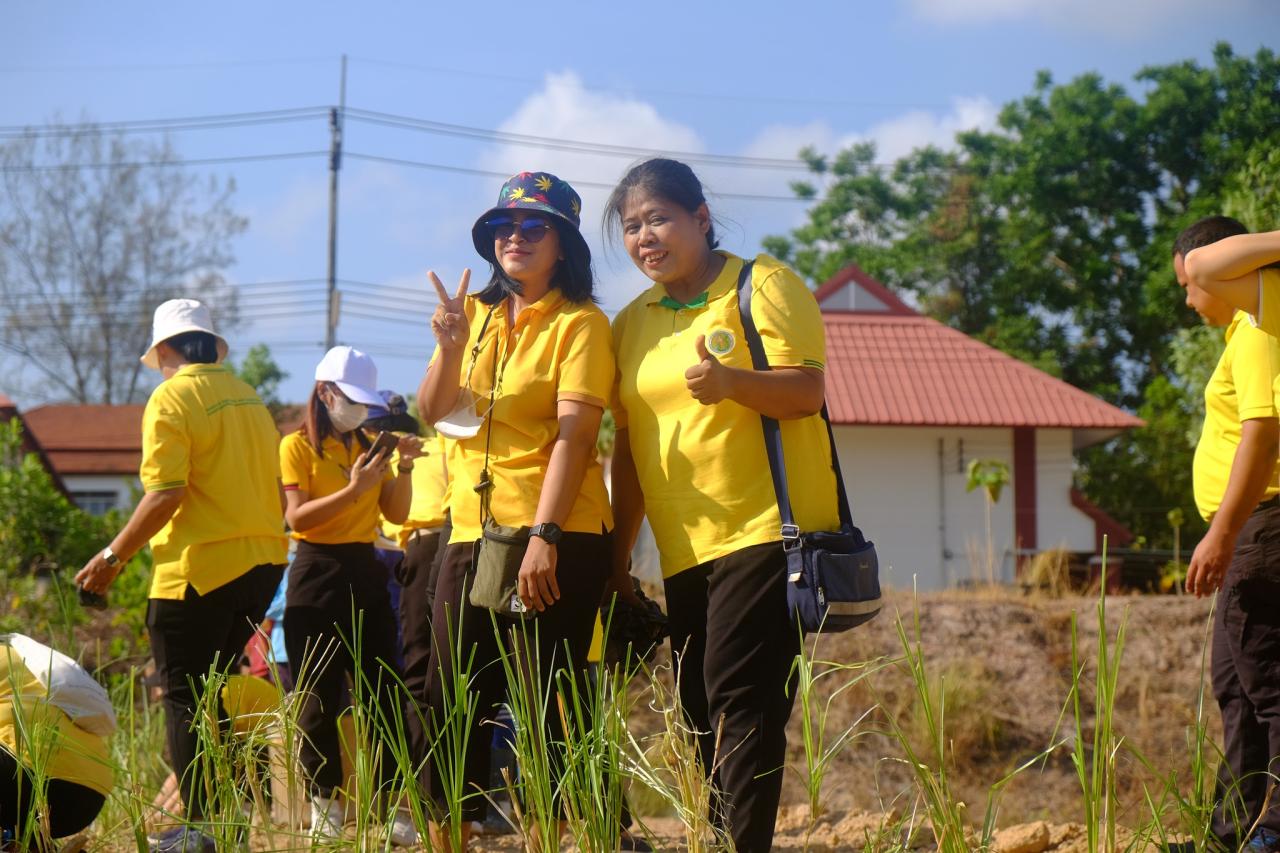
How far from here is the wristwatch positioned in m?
3.41

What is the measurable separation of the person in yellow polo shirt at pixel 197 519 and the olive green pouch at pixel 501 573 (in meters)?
1.22

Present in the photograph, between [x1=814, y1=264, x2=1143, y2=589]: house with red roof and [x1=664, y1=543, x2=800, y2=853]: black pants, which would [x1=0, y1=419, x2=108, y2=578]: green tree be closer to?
[x1=664, y1=543, x2=800, y2=853]: black pants

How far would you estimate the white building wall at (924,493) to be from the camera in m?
20.7

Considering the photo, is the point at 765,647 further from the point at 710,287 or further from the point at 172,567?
the point at 172,567

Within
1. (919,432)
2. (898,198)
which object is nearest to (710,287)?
(919,432)

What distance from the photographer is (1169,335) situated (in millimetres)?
32562

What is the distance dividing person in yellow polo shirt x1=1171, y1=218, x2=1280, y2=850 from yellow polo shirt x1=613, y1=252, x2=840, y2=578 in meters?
1.08

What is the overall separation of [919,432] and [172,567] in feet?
57.7

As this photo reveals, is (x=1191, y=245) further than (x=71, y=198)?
No

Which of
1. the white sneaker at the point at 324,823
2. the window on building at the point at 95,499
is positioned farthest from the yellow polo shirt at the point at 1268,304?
the window on building at the point at 95,499

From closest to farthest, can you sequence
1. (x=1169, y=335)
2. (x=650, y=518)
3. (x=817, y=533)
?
1. (x=817, y=533)
2. (x=650, y=518)
3. (x=1169, y=335)

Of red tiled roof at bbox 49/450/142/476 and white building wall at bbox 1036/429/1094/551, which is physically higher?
red tiled roof at bbox 49/450/142/476

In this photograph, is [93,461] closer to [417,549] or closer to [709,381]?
[417,549]

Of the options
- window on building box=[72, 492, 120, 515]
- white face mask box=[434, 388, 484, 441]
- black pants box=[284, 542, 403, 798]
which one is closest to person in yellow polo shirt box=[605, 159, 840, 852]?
white face mask box=[434, 388, 484, 441]
